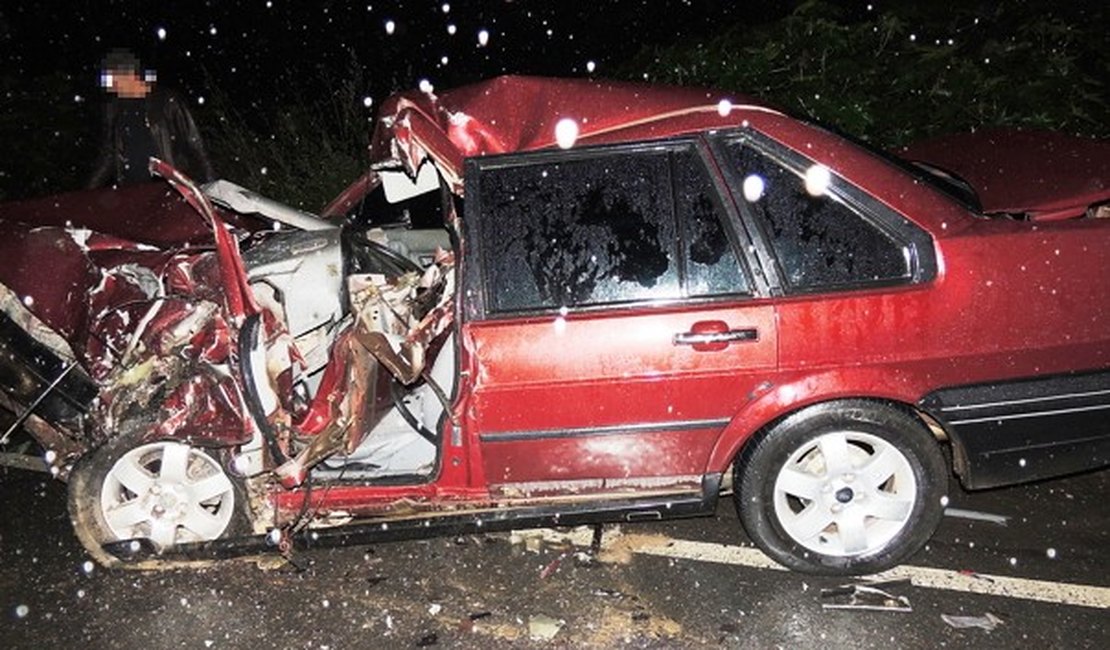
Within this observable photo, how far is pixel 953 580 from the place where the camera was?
11.1ft

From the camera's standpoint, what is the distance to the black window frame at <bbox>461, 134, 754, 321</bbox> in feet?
10.4

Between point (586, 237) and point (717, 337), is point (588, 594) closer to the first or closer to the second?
point (717, 337)

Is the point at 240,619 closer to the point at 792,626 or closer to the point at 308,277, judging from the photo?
the point at 308,277

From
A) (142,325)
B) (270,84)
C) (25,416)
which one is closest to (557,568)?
(142,325)

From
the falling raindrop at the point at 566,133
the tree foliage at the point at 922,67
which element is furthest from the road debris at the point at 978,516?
the tree foliage at the point at 922,67

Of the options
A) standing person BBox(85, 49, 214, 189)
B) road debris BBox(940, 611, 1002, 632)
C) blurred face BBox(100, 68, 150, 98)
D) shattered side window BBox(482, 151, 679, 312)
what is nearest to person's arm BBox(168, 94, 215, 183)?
standing person BBox(85, 49, 214, 189)

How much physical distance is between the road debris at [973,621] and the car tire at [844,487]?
0.97 ft

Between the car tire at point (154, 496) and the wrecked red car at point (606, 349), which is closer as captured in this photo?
the wrecked red car at point (606, 349)

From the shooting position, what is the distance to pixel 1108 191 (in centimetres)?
369

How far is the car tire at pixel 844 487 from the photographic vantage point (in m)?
3.26

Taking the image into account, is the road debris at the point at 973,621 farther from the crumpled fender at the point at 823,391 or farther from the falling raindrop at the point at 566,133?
the falling raindrop at the point at 566,133

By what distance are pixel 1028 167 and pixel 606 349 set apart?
7.70 feet

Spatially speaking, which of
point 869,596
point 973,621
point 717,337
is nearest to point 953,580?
point 973,621

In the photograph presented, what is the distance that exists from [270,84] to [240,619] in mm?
14854
